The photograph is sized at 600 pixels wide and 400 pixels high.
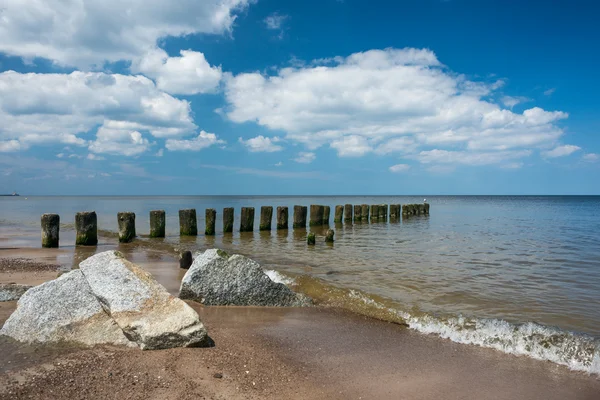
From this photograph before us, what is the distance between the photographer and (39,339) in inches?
192

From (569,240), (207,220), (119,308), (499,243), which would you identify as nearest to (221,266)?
(119,308)

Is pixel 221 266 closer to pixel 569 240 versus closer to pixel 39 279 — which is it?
pixel 39 279

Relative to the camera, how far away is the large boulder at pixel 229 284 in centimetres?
752

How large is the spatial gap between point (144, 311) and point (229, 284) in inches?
101

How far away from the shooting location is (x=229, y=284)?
7.58m

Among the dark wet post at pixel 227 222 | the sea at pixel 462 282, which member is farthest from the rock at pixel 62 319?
the dark wet post at pixel 227 222

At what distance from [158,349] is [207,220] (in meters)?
15.3

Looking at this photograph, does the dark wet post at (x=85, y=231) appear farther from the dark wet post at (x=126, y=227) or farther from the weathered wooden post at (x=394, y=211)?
the weathered wooden post at (x=394, y=211)

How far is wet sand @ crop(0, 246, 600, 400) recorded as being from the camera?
4.05 meters

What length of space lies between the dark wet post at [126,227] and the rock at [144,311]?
1164cm

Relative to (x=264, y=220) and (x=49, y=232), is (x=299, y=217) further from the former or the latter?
(x=49, y=232)

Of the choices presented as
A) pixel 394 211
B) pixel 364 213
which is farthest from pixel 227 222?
pixel 394 211

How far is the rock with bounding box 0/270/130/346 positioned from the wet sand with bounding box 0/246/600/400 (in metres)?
0.18

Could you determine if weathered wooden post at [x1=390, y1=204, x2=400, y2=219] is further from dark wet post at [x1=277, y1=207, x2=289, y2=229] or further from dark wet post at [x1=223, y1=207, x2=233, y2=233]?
dark wet post at [x1=223, y1=207, x2=233, y2=233]
